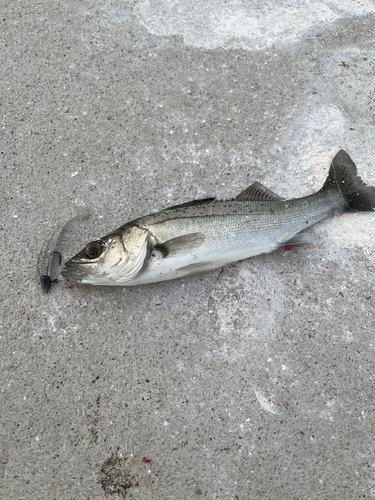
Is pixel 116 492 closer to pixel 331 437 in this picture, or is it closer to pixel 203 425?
pixel 203 425

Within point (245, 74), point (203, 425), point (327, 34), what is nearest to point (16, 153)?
point (245, 74)

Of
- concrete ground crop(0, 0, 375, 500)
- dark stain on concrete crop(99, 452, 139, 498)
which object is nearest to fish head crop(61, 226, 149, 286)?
concrete ground crop(0, 0, 375, 500)

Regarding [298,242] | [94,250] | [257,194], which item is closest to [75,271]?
[94,250]

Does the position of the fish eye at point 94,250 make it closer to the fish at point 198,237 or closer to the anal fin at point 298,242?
the fish at point 198,237

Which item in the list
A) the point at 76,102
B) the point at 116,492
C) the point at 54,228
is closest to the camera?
the point at 116,492

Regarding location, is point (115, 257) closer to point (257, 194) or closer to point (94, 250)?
point (94, 250)

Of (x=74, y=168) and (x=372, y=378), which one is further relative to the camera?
(x=74, y=168)
